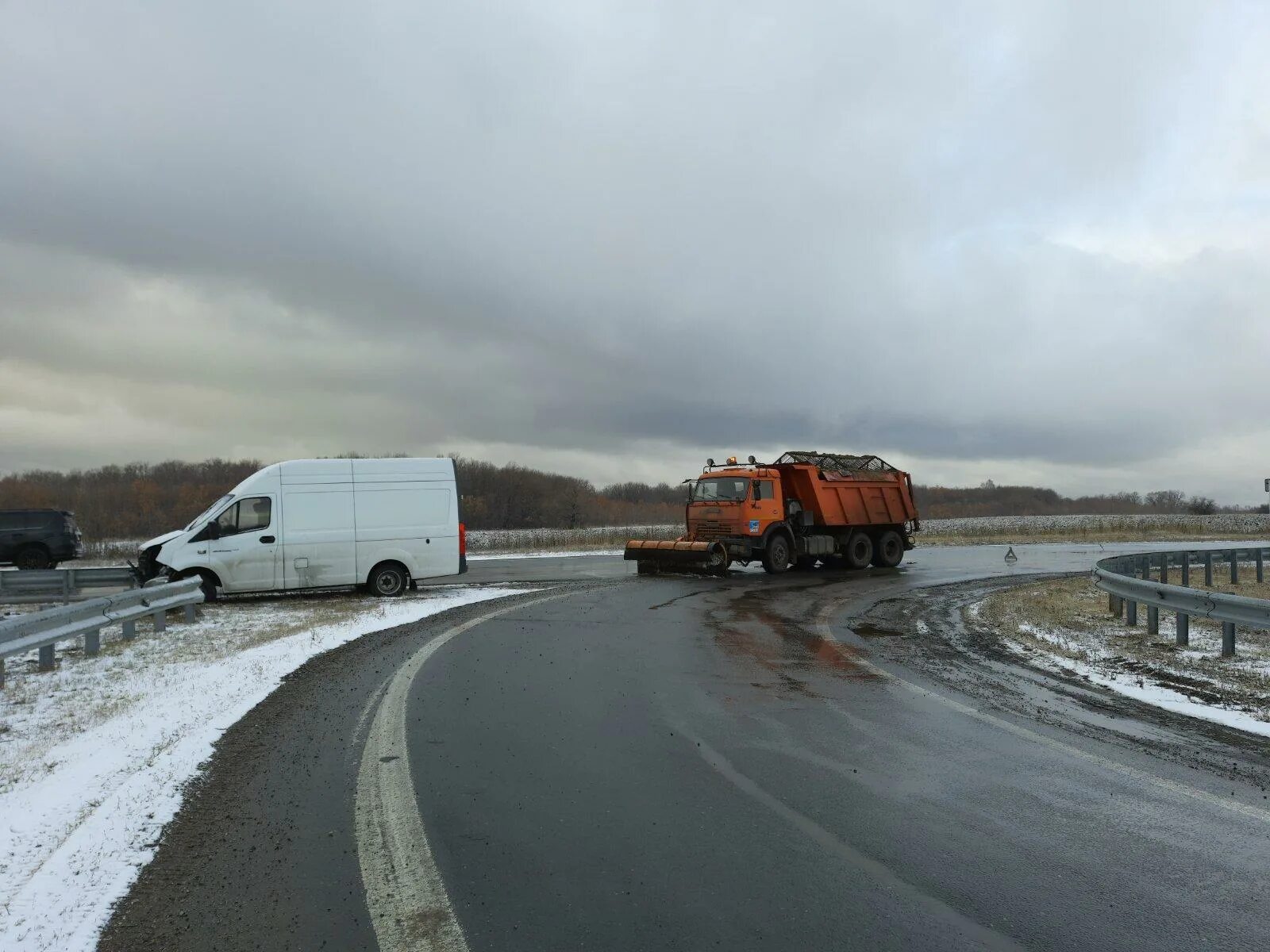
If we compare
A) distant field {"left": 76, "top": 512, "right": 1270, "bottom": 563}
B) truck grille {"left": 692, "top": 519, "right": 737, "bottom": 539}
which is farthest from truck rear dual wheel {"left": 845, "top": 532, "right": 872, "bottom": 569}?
distant field {"left": 76, "top": 512, "right": 1270, "bottom": 563}

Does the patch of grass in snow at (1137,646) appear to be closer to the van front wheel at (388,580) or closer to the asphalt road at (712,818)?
the asphalt road at (712,818)

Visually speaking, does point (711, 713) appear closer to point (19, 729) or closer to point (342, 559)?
point (19, 729)

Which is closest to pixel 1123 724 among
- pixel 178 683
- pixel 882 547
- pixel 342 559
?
pixel 178 683

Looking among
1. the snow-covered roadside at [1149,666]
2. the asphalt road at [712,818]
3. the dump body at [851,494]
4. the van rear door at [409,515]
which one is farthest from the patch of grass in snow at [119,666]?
the dump body at [851,494]

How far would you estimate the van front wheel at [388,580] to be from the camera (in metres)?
17.3

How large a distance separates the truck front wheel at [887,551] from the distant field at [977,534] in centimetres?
823

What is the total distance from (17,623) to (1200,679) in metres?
11.6

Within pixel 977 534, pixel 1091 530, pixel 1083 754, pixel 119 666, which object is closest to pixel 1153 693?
pixel 1083 754

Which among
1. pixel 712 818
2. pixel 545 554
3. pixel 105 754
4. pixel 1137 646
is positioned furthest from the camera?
pixel 545 554

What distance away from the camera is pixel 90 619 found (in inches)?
405

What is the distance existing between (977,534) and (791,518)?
34.3m

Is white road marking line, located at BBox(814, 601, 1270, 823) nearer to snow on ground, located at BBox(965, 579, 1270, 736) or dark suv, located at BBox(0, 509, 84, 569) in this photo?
snow on ground, located at BBox(965, 579, 1270, 736)

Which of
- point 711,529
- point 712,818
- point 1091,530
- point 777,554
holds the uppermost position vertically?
point 711,529

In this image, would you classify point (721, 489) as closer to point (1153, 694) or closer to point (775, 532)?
point (775, 532)
